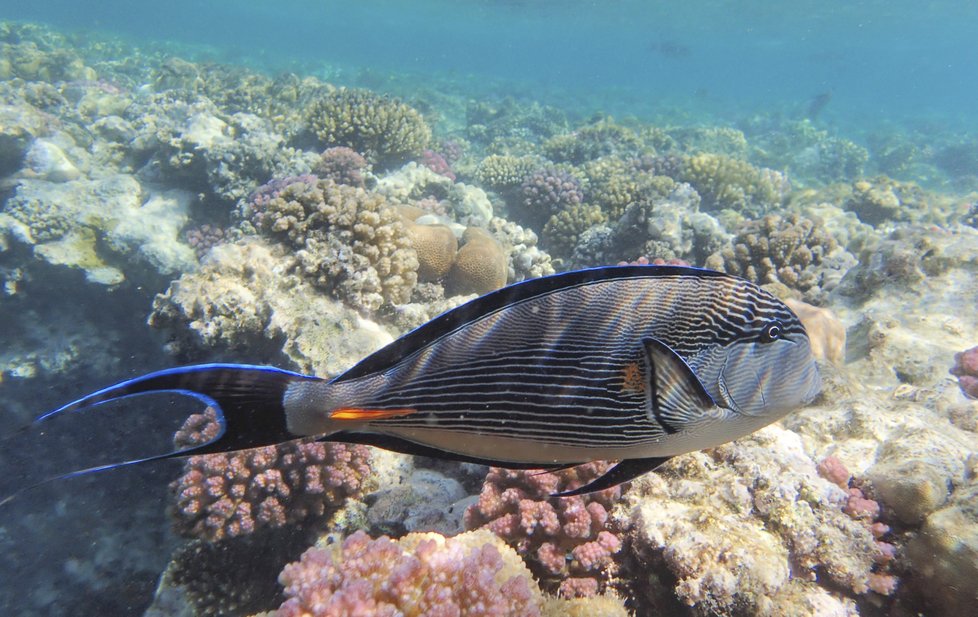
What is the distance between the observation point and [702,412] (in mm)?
1070

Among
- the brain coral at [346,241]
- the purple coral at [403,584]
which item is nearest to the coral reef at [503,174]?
the brain coral at [346,241]

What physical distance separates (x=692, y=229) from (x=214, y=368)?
7305 millimetres

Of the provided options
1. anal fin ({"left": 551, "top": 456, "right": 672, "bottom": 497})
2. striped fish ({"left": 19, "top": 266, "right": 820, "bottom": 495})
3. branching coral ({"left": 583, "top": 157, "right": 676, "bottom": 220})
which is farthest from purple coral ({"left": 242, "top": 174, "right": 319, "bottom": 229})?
anal fin ({"left": 551, "top": 456, "right": 672, "bottom": 497})

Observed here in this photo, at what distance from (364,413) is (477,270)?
4.65 m

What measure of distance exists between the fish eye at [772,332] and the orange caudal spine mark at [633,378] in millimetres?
308

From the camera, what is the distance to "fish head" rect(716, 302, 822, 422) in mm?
1085

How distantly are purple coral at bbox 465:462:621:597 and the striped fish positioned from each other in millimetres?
1486

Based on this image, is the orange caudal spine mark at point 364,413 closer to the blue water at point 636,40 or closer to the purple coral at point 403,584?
the purple coral at point 403,584

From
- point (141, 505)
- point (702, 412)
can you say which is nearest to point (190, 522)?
point (141, 505)

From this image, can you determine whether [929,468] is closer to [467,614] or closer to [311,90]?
[467,614]

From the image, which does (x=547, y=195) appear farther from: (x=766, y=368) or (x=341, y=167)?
(x=766, y=368)

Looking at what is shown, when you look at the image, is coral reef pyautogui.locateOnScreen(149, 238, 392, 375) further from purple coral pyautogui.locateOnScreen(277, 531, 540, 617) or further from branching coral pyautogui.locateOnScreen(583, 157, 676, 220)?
branching coral pyautogui.locateOnScreen(583, 157, 676, 220)

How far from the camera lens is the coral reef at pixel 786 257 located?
614 centimetres

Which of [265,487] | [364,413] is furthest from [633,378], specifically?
[265,487]
